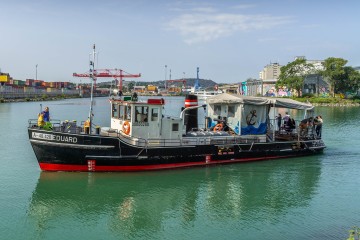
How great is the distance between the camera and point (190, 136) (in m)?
A: 21.4

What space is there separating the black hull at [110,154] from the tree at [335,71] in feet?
306

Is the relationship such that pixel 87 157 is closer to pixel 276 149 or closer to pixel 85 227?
pixel 85 227

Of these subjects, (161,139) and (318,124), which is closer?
(161,139)

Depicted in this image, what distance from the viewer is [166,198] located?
16.6m

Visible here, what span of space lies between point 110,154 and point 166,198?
418 centimetres

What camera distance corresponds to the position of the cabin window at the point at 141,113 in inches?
778

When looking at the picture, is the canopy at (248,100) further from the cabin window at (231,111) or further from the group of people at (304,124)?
the group of people at (304,124)

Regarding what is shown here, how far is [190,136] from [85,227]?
9.60 metres

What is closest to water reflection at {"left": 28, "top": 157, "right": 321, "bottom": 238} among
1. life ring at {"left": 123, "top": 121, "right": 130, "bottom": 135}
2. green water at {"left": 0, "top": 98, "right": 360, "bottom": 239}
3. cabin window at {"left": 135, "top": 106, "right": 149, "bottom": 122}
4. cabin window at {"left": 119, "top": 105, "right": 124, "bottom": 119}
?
green water at {"left": 0, "top": 98, "right": 360, "bottom": 239}

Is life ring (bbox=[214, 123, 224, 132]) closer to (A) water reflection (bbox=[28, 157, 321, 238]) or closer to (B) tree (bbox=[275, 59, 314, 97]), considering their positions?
(A) water reflection (bbox=[28, 157, 321, 238])

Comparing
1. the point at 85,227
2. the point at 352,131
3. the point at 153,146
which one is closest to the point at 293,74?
the point at 352,131

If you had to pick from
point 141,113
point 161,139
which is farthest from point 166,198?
point 141,113

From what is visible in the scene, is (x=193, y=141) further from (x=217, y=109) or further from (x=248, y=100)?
(x=248, y=100)

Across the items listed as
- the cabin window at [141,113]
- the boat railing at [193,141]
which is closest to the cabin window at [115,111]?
the cabin window at [141,113]
